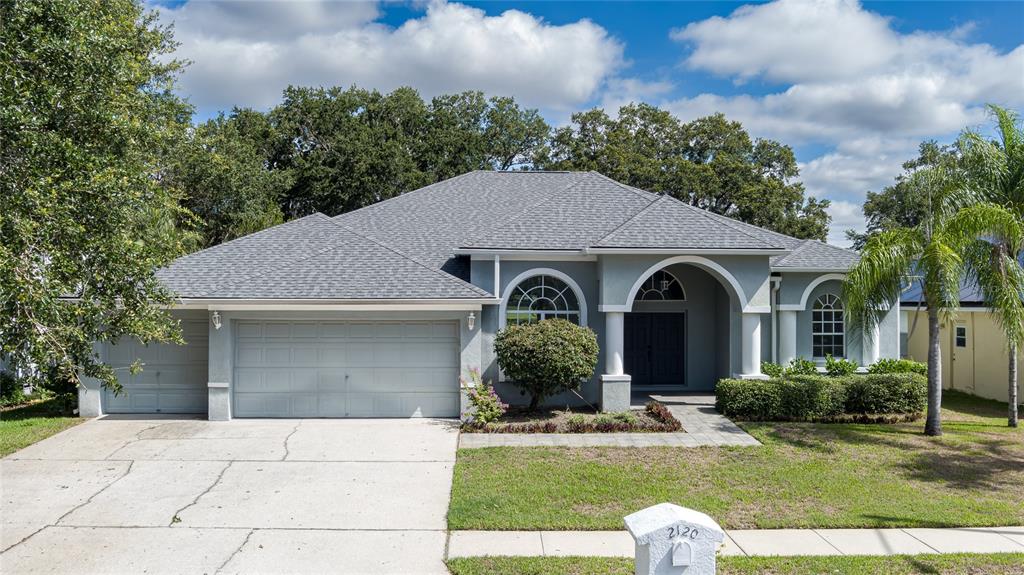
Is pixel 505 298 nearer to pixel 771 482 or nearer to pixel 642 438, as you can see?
pixel 642 438

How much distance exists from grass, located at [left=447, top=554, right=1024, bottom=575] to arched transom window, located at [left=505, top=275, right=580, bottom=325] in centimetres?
833

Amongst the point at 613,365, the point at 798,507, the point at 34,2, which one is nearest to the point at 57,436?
the point at 34,2

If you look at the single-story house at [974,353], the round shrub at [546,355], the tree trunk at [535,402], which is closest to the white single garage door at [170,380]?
the round shrub at [546,355]

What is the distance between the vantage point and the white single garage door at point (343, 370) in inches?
531

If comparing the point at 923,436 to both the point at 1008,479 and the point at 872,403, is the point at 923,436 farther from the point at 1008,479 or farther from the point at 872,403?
the point at 1008,479

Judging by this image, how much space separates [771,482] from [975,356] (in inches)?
475

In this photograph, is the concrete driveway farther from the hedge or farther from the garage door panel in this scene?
the hedge

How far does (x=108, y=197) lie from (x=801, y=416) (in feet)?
41.0

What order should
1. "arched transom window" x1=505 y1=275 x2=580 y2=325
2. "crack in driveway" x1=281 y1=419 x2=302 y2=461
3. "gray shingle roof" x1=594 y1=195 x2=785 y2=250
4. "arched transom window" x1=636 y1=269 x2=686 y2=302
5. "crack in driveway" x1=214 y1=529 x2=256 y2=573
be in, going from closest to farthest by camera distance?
"crack in driveway" x1=214 y1=529 x2=256 y2=573, "crack in driveway" x1=281 y1=419 x2=302 y2=461, "gray shingle roof" x1=594 y1=195 x2=785 y2=250, "arched transom window" x1=505 y1=275 x2=580 y2=325, "arched transom window" x1=636 y1=269 x2=686 y2=302

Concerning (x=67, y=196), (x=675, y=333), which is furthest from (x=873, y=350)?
(x=67, y=196)

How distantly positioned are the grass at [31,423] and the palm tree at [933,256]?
14.8 metres

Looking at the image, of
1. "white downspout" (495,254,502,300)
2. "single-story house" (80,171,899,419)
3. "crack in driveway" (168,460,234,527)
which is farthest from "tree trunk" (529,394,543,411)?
"crack in driveway" (168,460,234,527)

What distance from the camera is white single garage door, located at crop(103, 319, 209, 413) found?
1372cm

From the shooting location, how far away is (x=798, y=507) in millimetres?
8156
